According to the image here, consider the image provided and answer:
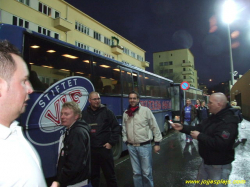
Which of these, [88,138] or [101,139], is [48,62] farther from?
[88,138]

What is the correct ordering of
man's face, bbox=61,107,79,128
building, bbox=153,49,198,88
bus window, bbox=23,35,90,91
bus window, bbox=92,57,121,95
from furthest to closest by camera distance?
building, bbox=153,49,198,88 → bus window, bbox=92,57,121,95 → bus window, bbox=23,35,90,91 → man's face, bbox=61,107,79,128

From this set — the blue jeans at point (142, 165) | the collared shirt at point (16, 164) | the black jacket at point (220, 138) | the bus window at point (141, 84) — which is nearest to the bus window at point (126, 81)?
the bus window at point (141, 84)

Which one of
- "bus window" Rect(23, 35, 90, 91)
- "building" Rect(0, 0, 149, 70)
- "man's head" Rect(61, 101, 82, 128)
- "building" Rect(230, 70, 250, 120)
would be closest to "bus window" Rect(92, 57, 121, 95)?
"bus window" Rect(23, 35, 90, 91)

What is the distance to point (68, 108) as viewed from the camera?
244 centimetres

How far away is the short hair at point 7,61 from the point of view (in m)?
0.81

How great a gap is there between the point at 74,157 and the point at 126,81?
17.7ft

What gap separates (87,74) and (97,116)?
2027 millimetres

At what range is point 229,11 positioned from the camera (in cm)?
1332

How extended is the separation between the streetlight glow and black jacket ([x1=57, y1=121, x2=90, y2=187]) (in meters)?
15.0

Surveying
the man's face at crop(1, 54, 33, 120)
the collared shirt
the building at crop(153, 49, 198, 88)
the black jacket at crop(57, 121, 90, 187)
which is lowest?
the black jacket at crop(57, 121, 90, 187)

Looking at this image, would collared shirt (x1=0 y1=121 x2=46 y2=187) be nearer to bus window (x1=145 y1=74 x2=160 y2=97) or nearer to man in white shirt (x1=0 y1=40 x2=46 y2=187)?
man in white shirt (x1=0 y1=40 x2=46 y2=187)

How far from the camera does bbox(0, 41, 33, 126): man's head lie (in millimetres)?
790

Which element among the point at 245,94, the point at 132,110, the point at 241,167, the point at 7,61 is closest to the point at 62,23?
the point at 132,110

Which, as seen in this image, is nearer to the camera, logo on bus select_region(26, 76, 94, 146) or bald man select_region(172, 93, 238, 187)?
bald man select_region(172, 93, 238, 187)
